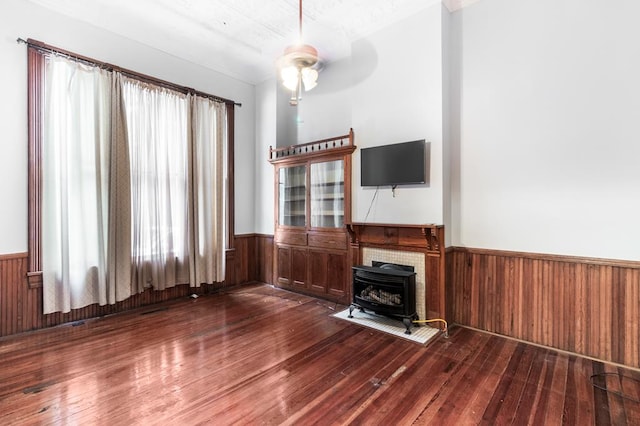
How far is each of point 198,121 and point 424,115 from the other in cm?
330

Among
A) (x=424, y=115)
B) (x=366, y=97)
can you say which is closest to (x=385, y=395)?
(x=424, y=115)

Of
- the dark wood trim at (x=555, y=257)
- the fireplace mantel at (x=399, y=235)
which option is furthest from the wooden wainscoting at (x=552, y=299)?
the fireplace mantel at (x=399, y=235)

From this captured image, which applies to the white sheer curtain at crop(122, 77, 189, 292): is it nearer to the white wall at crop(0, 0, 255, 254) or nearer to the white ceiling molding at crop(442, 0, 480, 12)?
the white wall at crop(0, 0, 255, 254)

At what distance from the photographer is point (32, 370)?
8.53 feet

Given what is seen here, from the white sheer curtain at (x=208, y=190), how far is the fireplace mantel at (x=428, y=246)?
101 inches

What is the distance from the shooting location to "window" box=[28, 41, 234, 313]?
134 inches

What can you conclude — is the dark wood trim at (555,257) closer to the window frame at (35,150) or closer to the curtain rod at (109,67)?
the curtain rod at (109,67)

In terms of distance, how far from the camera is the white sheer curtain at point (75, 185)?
135 inches

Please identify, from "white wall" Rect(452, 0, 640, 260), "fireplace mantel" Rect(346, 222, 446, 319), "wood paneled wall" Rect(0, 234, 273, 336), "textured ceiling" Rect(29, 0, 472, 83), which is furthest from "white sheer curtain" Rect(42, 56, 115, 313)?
"white wall" Rect(452, 0, 640, 260)

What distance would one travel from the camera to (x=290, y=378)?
248 cm

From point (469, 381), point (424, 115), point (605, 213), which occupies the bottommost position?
point (469, 381)

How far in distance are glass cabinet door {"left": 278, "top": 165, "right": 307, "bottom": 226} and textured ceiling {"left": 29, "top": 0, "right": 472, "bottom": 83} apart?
1825mm

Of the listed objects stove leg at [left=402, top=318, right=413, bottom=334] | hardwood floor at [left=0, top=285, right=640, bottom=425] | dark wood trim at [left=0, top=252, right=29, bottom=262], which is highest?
dark wood trim at [left=0, top=252, right=29, bottom=262]

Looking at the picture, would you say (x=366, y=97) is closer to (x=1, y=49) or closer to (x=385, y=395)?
(x=385, y=395)
